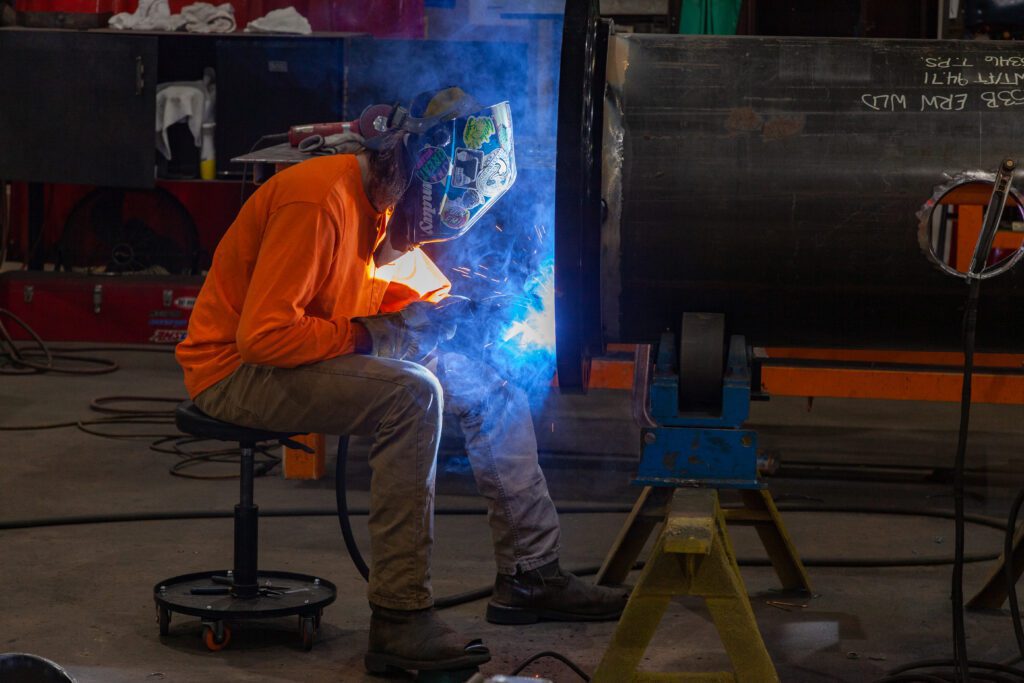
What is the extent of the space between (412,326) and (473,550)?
1.12 metres

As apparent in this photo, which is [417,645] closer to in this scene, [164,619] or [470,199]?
[164,619]

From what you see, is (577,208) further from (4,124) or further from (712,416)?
(4,124)

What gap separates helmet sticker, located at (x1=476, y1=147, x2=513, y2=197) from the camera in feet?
9.14

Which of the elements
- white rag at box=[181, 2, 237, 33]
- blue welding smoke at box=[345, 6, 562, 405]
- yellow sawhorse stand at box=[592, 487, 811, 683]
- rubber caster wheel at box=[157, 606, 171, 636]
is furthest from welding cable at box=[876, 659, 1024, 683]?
white rag at box=[181, 2, 237, 33]

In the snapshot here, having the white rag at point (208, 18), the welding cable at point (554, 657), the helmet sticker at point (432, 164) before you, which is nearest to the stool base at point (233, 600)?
the welding cable at point (554, 657)

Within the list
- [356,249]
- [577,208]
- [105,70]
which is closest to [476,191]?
[356,249]

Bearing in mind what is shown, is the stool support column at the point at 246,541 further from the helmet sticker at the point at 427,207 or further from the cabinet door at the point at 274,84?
the cabinet door at the point at 274,84

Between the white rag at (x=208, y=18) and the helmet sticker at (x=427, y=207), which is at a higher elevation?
the white rag at (x=208, y=18)

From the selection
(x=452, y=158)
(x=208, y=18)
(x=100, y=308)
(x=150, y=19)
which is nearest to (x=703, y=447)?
(x=452, y=158)

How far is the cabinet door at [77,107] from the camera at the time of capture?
7980 millimetres

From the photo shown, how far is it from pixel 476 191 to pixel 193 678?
1.17 meters

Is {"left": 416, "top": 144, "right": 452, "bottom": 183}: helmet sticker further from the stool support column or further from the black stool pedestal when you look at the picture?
the stool support column

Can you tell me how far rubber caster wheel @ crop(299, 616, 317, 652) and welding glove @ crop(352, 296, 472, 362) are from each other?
0.61m

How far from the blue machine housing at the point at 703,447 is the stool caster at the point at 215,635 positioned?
1107mm
